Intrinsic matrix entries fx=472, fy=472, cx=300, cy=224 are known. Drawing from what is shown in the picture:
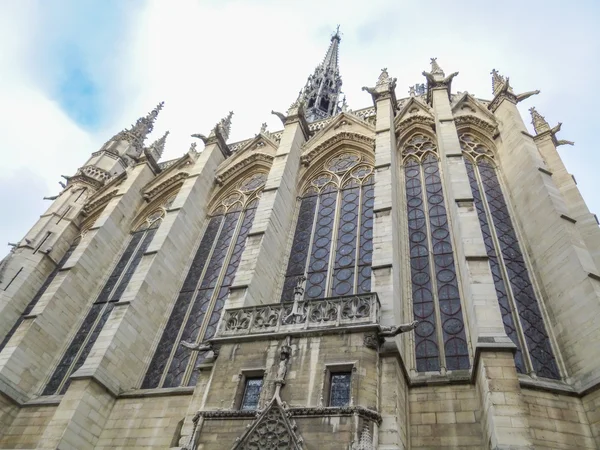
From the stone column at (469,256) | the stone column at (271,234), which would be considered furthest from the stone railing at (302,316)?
the stone column at (469,256)

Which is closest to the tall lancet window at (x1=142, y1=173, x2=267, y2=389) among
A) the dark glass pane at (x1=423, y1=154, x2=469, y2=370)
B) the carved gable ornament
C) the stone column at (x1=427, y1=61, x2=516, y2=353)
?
the carved gable ornament

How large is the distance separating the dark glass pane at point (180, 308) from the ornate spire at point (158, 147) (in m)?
5.88

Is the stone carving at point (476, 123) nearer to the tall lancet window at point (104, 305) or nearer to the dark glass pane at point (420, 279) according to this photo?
the dark glass pane at point (420, 279)

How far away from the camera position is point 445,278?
10625mm

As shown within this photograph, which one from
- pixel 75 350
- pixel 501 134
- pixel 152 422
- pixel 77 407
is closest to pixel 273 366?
pixel 152 422

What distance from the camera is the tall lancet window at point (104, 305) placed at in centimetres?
1252

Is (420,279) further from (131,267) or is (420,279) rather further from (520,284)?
(131,267)

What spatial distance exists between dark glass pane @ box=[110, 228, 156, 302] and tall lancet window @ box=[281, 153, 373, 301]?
18.5 ft

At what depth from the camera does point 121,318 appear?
37.6 feet

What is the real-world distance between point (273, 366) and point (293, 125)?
10463 millimetres

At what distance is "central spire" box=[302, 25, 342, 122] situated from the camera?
32.8 m

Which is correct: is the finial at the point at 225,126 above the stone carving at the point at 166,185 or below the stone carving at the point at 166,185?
above

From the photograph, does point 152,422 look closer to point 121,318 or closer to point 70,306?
point 121,318

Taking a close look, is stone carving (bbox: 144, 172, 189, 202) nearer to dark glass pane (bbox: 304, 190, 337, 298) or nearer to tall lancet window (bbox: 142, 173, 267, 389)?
tall lancet window (bbox: 142, 173, 267, 389)
